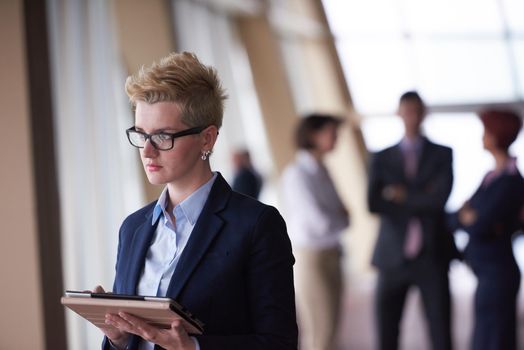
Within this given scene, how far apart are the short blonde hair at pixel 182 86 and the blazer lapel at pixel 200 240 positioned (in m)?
0.21

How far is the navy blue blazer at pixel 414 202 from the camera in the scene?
4.59 meters

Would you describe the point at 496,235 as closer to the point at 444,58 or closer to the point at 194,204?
the point at 194,204

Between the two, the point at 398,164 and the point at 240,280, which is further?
the point at 398,164

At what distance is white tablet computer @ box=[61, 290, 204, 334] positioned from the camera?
5.52ft

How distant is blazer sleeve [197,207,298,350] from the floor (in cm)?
301

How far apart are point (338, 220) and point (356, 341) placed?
6.00ft

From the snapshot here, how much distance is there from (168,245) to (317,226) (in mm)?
3177

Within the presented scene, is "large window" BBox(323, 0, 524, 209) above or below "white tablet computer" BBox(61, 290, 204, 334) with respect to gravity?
above

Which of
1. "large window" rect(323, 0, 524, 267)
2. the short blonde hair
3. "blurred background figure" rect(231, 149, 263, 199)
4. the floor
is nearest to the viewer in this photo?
the short blonde hair

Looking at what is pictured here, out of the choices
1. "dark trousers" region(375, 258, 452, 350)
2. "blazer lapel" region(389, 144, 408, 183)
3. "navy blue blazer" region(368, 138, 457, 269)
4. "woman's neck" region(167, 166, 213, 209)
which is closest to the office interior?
"navy blue blazer" region(368, 138, 457, 269)

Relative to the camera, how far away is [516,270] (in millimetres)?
4211

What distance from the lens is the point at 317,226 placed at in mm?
5152

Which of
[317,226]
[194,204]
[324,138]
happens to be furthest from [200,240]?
[324,138]

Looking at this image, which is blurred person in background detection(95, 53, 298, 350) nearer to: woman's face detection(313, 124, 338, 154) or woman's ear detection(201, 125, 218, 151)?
woman's ear detection(201, 125, 218, 151)
